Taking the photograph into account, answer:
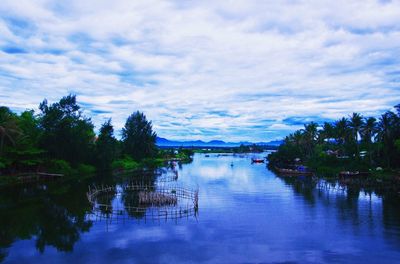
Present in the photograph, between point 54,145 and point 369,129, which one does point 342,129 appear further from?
point 54,145

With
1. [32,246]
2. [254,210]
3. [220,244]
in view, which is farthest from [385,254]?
[32,246]

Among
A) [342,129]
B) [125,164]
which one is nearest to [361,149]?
[342,129]

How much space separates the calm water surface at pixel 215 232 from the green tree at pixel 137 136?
209 ft

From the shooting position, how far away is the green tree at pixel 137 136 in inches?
4444

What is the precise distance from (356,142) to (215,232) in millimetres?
56587

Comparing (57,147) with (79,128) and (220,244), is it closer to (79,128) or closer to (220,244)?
(79,128)

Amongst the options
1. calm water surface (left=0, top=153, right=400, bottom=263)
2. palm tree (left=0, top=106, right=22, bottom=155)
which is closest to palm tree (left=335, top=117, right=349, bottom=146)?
calm water surface (left=0, top=153, right=400, bottom=263)

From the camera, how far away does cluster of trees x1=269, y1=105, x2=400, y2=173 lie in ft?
219

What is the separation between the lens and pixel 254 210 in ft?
136

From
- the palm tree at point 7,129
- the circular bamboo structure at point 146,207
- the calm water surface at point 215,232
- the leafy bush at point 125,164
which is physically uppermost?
the palm tree at point 7,129

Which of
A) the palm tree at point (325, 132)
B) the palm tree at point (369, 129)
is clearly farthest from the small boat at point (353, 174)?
the palm tree at point (325, 132)

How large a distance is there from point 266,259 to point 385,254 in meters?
8.35

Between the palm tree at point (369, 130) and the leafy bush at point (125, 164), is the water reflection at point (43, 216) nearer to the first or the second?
the leafy bush at point (125, 164)

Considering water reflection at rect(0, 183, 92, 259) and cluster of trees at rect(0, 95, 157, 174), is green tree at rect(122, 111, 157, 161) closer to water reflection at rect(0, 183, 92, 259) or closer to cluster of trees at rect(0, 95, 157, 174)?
cluster of trees at rect(0, 95, 157, 174)
